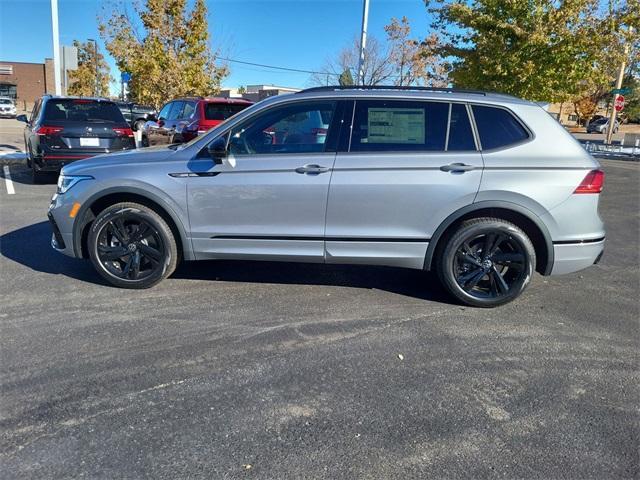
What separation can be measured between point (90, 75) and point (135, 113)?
2074 cm

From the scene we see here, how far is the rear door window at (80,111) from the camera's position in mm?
8961

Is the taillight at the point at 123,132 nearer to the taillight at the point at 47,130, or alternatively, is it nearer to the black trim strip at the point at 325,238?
the taillight at the point at 47,130

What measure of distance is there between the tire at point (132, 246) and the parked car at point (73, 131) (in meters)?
5.28

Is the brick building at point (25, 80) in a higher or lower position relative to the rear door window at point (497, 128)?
higher

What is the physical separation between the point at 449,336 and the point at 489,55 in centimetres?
1319

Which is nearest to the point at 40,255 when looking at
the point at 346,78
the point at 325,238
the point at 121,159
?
the point at 121,159

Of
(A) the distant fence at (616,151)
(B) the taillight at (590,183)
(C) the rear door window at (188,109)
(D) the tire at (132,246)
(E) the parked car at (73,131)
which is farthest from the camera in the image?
(A) the distant fence at (616,151)

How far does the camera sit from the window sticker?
406 cm

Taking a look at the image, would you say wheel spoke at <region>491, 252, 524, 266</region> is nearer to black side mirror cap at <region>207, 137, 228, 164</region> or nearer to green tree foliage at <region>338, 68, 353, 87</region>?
black side mirror cap at <region>207, 137, 228, 164</region>

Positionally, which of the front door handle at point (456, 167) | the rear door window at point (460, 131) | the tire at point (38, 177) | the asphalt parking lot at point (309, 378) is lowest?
the asphalt parking lot at point (309, 378)

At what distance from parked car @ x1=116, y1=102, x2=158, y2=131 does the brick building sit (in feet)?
125

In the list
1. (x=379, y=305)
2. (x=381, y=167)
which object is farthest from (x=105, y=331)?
(x=381, y=167)

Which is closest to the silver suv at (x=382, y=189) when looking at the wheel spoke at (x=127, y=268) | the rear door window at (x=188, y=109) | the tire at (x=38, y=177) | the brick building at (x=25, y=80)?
the wheel spoke at (x=127, y=268)

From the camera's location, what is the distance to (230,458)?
233cm
